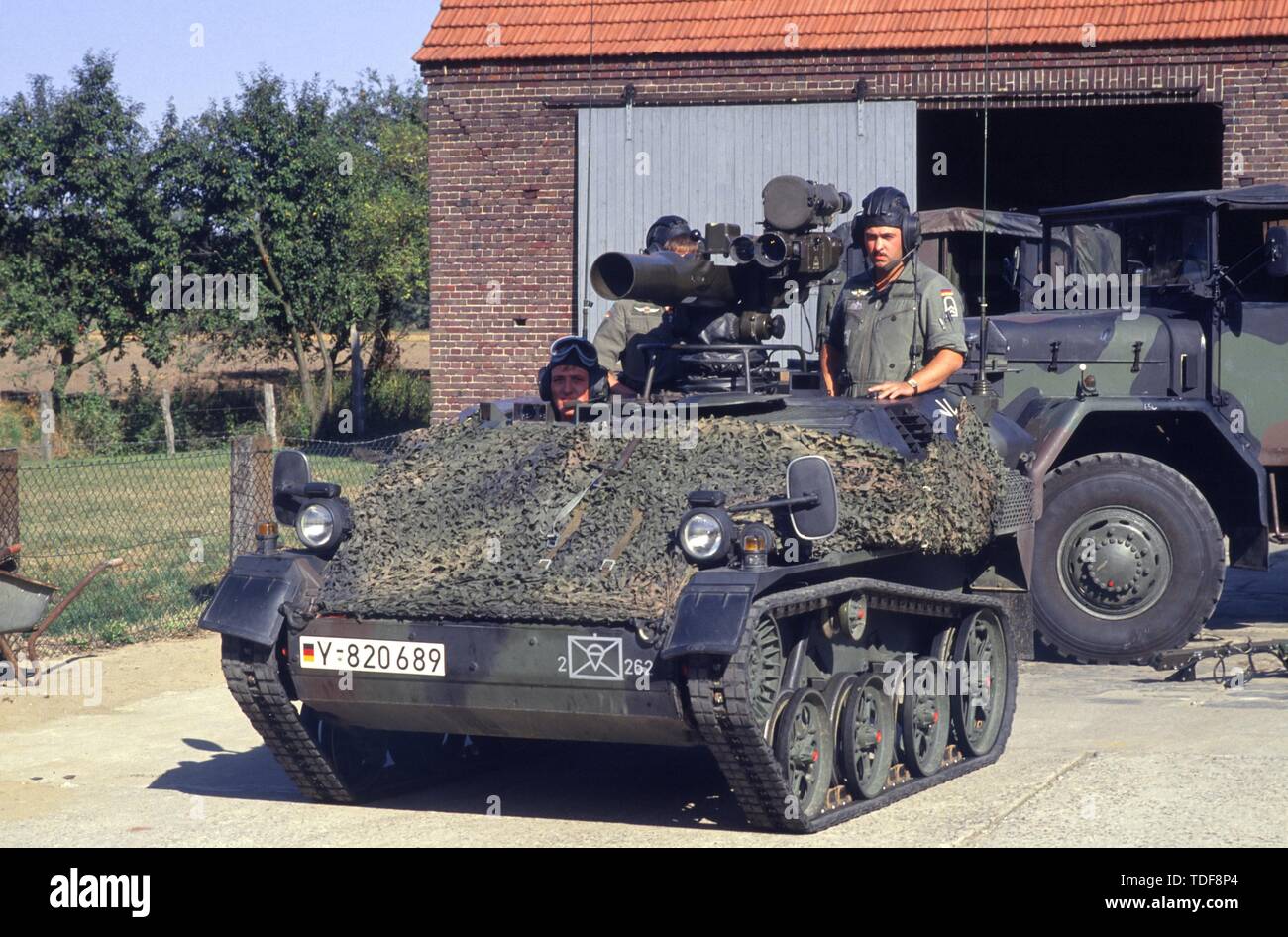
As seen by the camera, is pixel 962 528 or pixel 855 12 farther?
pixel 855 12

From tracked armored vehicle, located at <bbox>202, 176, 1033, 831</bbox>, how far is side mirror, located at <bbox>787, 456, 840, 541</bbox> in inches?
0.4

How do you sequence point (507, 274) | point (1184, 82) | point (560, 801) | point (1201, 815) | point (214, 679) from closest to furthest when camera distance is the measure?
point (1201, 815) < point (560, 801) < point (214, 679) < point (1184, 82) < point (507, 274)

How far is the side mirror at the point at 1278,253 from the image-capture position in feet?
34.4

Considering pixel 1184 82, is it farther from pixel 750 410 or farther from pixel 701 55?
pixel 750 410

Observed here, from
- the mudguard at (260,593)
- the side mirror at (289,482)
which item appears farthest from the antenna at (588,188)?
the mudguard at (260,593)

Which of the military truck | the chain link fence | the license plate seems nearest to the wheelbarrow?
the chain link fence

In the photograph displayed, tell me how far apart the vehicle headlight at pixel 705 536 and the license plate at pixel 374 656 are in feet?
3.09

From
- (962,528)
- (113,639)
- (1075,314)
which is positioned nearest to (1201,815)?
(962,528)

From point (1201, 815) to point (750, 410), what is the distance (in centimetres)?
235

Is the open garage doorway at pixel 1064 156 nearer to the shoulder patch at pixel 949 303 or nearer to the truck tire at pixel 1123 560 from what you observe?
the truck tire at pixel 1123 560

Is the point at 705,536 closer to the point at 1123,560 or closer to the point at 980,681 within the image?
the point at 980,681

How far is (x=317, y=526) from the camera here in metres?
7.14

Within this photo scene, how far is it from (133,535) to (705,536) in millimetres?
10546

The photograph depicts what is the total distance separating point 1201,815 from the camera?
675 cm
